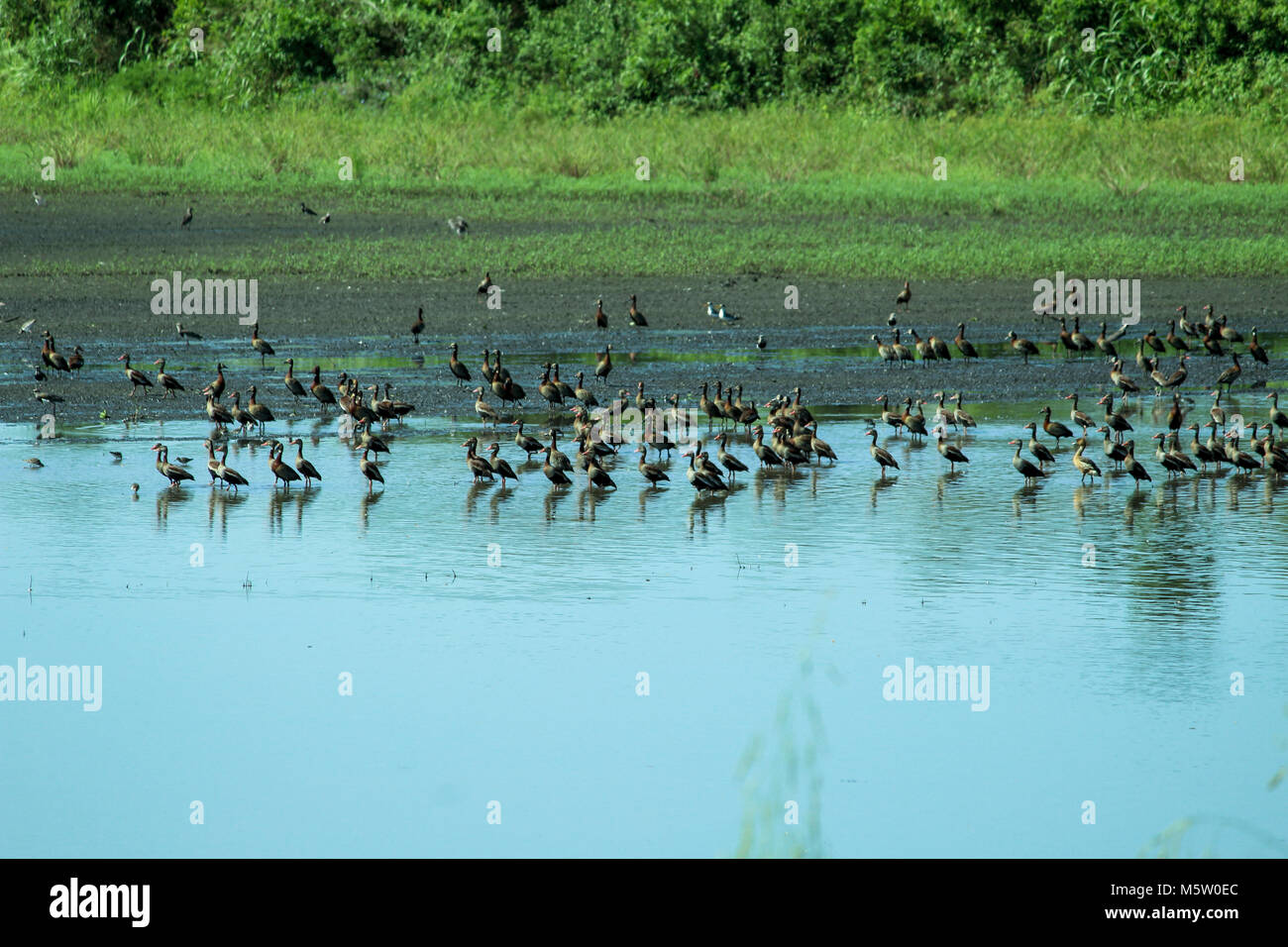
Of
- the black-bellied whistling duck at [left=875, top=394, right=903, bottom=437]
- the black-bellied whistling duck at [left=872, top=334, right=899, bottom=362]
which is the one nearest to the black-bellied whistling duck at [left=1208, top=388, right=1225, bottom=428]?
the black-bellied whistling duck at [left=875, top=394, right=903, bottom=437]

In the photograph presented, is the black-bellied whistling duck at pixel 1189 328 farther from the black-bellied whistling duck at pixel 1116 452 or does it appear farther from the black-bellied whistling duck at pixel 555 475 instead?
the black-bellied whistling duck at pixel 555 475

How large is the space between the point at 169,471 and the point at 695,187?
18.8 m

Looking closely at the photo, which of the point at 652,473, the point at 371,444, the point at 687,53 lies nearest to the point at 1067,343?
the point at 652,473

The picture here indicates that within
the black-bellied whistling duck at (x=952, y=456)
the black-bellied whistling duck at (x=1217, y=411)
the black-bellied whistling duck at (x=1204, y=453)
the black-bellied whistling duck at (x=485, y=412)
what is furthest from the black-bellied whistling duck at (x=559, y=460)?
the black-bellied whistling duck at (x=1217, y=411)

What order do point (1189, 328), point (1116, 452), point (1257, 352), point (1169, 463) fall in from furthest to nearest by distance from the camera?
point (1189, 328)
point (1257, 352)
point (1116, 452)
point (1169, 463)

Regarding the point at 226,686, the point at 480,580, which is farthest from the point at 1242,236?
the point at 226,686

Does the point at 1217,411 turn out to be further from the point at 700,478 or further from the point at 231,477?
the point at 231,477

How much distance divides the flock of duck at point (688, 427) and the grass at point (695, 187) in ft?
19.0

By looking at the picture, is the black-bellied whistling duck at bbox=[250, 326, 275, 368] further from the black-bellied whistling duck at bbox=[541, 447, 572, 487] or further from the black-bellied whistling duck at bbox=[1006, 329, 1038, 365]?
the black-bellied whistling duck at bbox=[1006, 329, 1038, 365]

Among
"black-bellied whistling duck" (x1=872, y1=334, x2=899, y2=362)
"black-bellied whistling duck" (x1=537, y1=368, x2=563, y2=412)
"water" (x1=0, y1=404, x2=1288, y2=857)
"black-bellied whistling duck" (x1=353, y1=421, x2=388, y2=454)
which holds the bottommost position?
"water" (x1=0, y1=404, x2=1288, y2=857)

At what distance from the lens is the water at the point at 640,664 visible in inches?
308

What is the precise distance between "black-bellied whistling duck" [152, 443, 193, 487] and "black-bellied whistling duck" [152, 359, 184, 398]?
10.5 feet

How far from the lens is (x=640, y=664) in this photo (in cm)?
980

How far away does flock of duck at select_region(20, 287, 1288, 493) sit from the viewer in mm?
14719
